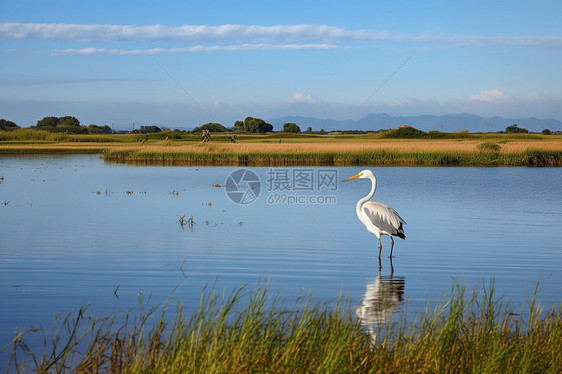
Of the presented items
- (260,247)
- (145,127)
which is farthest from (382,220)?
(145,127)

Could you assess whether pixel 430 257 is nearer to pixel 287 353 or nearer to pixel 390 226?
pixel 390 226

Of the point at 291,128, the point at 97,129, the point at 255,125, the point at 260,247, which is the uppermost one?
the point at 255,125

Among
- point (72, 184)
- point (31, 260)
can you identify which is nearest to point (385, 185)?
point (72, 184)

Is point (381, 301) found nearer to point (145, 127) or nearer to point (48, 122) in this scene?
point (145, 127)

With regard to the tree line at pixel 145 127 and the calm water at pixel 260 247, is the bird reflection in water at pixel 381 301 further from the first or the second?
the tree line at pixel 145 127

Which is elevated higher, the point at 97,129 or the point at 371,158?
the point at 97,129

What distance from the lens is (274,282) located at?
38.6ft

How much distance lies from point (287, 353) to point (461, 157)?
54805 millimetres

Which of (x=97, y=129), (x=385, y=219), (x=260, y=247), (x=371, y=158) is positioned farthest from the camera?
(x=97, y=129)

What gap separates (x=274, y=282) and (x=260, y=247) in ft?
13.9

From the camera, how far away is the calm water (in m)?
10.9

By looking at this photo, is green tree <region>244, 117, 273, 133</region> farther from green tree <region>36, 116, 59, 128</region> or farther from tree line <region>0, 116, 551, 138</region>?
green tree <region>36, 116, 59, 128</region>

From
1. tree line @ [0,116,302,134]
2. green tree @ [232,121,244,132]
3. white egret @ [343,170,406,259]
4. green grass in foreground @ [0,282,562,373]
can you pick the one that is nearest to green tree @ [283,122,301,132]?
tree line @ [0,116,302,134]

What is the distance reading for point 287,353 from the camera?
248 inches
